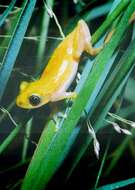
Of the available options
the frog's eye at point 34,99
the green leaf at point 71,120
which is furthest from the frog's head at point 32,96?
the green leaf at point 71,120

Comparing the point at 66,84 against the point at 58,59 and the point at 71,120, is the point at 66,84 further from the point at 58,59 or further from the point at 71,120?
the point at 71,120

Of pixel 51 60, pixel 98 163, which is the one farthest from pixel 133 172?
pixel 51 60

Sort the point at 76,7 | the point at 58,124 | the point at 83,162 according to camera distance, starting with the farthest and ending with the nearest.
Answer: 1. the point at 83,162
2. the point at 76,7
3. the point at 58,124

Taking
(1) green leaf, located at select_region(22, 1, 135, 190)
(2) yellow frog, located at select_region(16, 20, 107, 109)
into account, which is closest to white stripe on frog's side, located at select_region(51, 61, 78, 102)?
(2) yellow frog, located at select_region(16, 20, 107, 109)

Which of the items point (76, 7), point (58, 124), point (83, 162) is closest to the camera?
point (58, 124)

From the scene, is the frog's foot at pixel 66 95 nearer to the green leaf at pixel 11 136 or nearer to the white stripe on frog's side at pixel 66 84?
the white stripe on frog's side at pixel 66 84

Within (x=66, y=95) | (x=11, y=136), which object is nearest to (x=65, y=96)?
(x=66, y=95)

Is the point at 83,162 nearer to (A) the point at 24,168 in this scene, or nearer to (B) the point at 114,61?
(A) the point at 24,168

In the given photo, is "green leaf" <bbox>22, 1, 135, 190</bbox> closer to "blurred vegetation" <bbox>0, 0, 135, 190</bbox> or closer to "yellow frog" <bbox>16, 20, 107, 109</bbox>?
"blurred vegetation" <bbox>0, 0, 135, 190</bbox>
